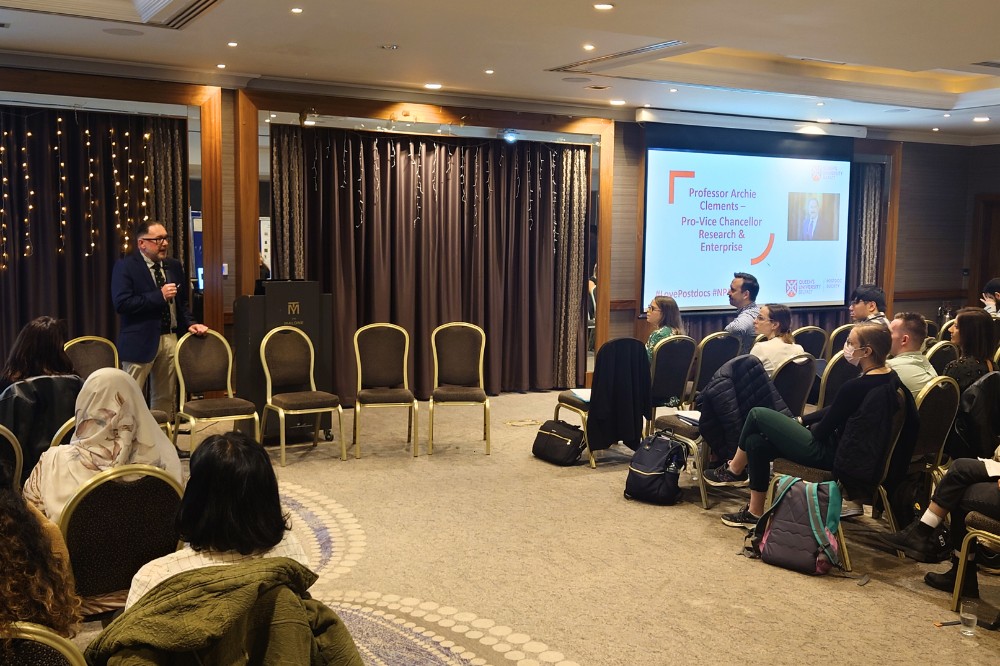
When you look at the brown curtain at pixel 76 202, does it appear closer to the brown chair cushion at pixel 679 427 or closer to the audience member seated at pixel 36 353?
the audience member seated at pixel 36 353

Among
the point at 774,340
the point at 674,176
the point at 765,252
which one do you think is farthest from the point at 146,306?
the point at 765,252

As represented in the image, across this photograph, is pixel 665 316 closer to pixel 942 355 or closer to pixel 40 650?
pixel 942 355

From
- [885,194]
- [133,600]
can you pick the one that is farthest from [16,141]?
[885,194]

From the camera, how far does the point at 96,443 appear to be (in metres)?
3.66

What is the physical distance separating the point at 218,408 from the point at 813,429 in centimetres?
370

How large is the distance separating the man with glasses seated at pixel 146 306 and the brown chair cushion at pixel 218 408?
0.55 meters

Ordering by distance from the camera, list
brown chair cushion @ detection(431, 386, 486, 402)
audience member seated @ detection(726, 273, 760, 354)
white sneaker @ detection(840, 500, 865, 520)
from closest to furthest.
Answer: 1. white sneaker @ detection(840, 500, 865, 520)
2. brown chair cushion @ detection(431, 386, 486, 402)
3. audience member seated @ detection(726, 273, 760, 354)

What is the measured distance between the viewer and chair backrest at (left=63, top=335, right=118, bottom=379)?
20.4ft

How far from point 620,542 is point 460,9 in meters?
2.94

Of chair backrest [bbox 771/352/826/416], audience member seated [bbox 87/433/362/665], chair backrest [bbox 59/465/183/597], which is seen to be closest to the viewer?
audience member seated [bbox 87/433/362/665]

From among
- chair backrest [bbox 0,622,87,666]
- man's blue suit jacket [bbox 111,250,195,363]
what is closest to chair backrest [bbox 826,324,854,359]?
man's blue suit jacket [bbox 111,250,195,363]

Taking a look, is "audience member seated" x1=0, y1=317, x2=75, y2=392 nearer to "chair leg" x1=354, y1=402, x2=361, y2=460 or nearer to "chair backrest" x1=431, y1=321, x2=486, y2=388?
"chair leg" x1=354, y1=402, x2=361, y2=460

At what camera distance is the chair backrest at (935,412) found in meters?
4.85

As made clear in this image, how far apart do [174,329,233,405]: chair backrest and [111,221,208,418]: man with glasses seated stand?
0.33 ft
